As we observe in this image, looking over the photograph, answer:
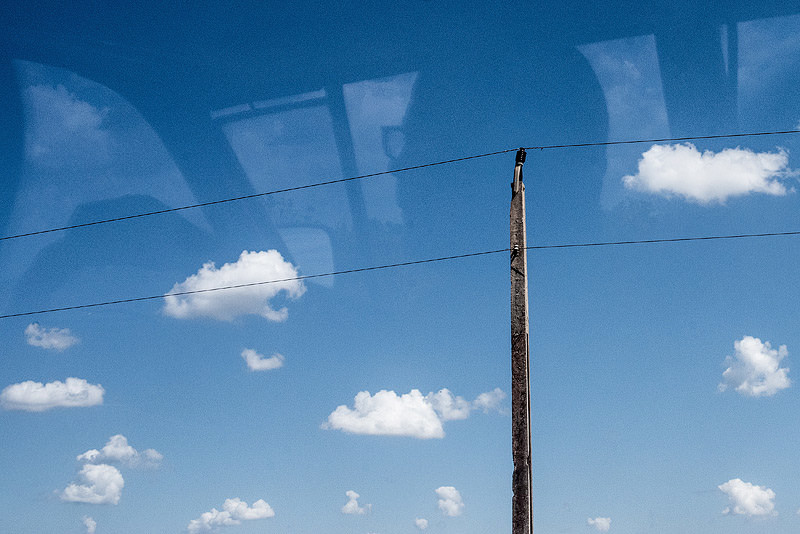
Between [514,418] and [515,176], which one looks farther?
[515,176]

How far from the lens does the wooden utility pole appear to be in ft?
24.1

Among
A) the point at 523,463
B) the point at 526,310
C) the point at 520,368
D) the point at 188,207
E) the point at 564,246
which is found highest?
the point at 188,207

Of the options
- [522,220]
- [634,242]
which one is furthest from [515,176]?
[634,242]

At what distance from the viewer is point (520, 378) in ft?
25.5

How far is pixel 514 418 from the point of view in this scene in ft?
25.1

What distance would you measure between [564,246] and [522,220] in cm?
463

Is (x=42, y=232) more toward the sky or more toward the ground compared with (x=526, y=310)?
more toward the sky

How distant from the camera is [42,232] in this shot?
14.9 metres

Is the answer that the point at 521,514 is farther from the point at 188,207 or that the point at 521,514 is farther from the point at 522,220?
the point at 188,207

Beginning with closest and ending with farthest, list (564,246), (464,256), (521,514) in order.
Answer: (521,514) → (564,246) → (464,256)

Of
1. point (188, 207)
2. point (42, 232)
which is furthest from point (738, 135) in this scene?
point (42, 232)

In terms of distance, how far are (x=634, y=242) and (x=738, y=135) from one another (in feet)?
9.58

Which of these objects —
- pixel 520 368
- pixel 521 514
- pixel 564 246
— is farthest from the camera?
pixel 564 246

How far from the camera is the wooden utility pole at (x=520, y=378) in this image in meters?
7.33
